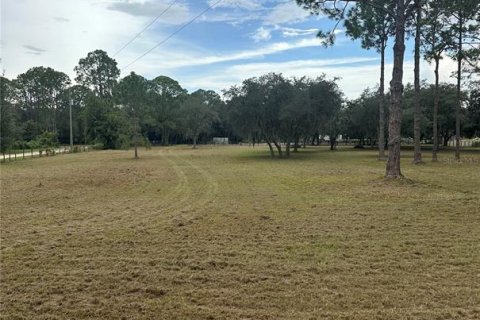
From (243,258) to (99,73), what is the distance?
246 feet

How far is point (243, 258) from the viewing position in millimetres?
4906

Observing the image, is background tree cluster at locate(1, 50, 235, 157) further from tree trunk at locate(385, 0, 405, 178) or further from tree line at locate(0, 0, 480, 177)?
tree trunk at locate(385, 0, 405, 178)

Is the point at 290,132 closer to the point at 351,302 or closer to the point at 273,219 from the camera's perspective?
the point at 273,219

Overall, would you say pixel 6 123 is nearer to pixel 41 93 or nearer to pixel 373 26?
pixel 373 26

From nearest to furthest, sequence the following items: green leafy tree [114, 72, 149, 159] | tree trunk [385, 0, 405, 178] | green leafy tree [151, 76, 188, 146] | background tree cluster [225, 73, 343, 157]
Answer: tree trunk [385, 0, 405, 178] → background tree cluster [225, 73, 343, 157] → green leafy tree [114, 72, 149, 159] → green leafy tree [151, 76, 188, 146]

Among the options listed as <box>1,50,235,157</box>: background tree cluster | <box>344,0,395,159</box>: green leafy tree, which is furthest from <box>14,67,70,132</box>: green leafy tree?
<box>344,0,395,159</box>: green leafy tree

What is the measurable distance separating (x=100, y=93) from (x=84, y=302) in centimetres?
7517

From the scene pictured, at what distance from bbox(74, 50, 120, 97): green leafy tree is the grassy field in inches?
2675

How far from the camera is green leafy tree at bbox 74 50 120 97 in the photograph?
239 ft

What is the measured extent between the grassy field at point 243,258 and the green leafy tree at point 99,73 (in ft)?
223

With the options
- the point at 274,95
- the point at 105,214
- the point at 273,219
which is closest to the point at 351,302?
the point at 273,219

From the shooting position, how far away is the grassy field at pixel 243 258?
11.5 feet

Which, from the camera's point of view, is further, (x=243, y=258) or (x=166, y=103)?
(x=166, y=103)

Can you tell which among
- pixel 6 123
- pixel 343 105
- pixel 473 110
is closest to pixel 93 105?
pixel 6 123
